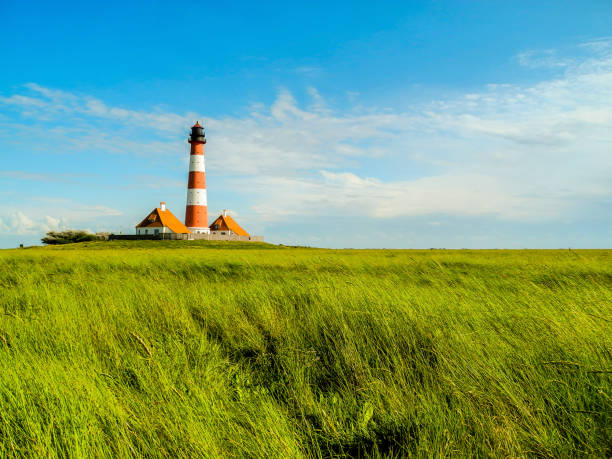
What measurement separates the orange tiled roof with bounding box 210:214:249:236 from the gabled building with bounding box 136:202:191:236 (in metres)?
4.76

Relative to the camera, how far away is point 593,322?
4.21 meters

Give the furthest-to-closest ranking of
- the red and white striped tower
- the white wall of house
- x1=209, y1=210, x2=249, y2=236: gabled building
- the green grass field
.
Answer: x1=209, y1=210, x2=249, y2=236: gabled building, the white wall of house, the red and white striped tower, the green grass field

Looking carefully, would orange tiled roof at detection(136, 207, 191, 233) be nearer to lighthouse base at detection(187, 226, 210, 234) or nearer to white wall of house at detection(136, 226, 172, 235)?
white wall of house at detection(136, 226, 172, 235)

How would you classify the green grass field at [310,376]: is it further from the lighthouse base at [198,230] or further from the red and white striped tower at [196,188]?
the lighthouse base at [198,230]

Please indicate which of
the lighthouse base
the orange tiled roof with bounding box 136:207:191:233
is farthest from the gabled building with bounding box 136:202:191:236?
the lighthouse base

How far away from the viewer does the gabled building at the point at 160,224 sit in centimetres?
5297

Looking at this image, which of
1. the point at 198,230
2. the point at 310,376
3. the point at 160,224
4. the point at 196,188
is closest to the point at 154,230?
the point at 160,224

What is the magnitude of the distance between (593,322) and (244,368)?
11.7 ft

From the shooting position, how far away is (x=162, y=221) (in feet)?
174

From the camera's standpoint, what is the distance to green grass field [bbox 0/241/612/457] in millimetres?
2496

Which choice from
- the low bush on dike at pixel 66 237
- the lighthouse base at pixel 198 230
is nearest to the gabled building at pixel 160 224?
the lighthouse base at pixel 198 230

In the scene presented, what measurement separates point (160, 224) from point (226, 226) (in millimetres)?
9162

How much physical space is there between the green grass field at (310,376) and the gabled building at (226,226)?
51.9 meters

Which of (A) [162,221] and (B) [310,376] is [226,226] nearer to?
(A) [162,221]
